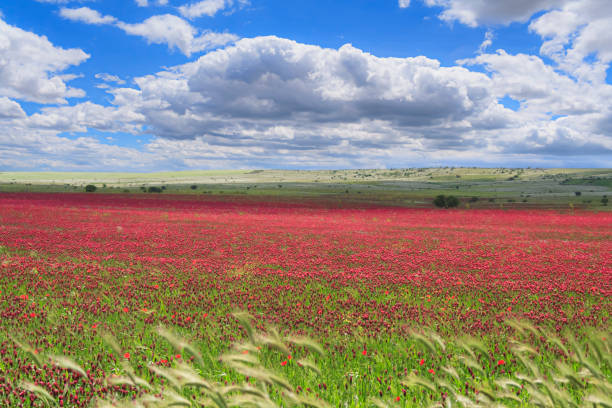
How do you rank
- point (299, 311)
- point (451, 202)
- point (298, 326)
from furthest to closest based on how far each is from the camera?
point (451, 202) → point (299, 311) → point (298, 326)

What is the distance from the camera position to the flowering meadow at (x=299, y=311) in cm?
474

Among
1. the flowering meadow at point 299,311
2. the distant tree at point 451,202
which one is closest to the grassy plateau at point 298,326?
the flowering meadow at point 299,311

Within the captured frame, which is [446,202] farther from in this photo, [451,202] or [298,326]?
[298,326]

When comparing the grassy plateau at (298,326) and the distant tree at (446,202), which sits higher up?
the grassy plateau at (298,326)

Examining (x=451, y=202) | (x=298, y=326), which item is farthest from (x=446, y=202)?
(x=298, y=326)

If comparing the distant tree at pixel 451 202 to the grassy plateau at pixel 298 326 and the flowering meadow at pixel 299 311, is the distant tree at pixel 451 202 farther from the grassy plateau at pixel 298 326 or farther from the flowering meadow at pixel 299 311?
the grassy plateau at pixel 298 326

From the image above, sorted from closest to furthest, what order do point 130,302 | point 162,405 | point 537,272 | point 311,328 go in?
point 162,405, point 311,328, point 130,302, point 537,272

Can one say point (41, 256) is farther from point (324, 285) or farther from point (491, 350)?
point (491, 350)

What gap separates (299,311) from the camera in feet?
25.7

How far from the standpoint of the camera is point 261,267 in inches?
507

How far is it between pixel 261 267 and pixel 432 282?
5.69m

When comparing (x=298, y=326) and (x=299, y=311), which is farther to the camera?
(x=299, y=311)

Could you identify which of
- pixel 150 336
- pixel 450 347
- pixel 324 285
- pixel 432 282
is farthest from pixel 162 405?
pixel 432 282

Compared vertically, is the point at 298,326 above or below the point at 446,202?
above
